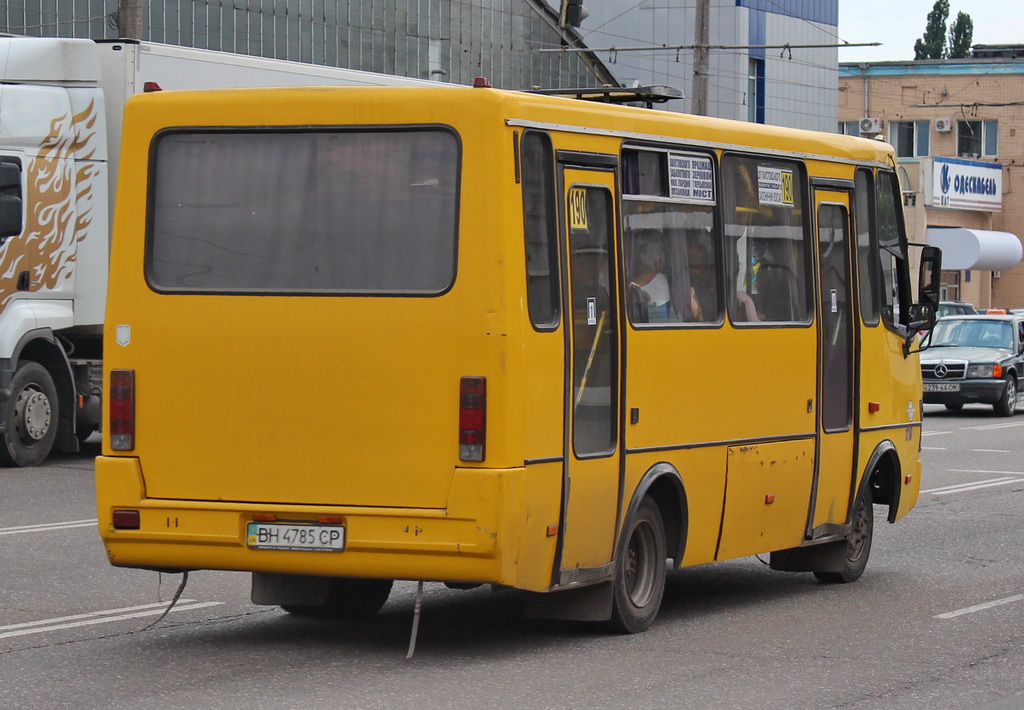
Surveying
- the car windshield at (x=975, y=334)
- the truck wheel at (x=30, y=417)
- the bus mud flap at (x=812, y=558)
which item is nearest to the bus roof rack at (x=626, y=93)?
the bus mud flap at (x=812, y=558)

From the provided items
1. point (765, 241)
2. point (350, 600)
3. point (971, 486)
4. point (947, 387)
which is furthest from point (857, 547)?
point (947, 387)

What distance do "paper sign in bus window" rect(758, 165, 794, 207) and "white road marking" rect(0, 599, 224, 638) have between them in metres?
3.92

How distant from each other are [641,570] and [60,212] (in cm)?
1072

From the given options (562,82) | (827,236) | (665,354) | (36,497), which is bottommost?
(36,497)

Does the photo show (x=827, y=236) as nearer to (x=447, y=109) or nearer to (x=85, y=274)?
(x=447, y=109)

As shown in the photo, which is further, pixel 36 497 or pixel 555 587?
pixel 36 497

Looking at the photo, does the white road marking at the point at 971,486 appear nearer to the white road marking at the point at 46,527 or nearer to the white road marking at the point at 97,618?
the white road marking at the point at 46,527

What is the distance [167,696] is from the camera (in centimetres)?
740

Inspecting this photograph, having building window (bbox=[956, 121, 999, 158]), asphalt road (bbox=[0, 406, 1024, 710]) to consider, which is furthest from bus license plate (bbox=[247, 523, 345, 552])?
building window (bbox=[956, 121, 999, 158])

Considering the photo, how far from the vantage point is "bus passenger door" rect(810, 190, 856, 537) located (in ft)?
35.9

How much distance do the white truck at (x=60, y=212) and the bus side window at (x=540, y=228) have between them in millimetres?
10423


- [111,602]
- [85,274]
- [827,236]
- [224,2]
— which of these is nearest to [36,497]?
[85,274]

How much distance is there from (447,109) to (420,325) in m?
0.99

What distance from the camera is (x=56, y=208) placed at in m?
18.2
